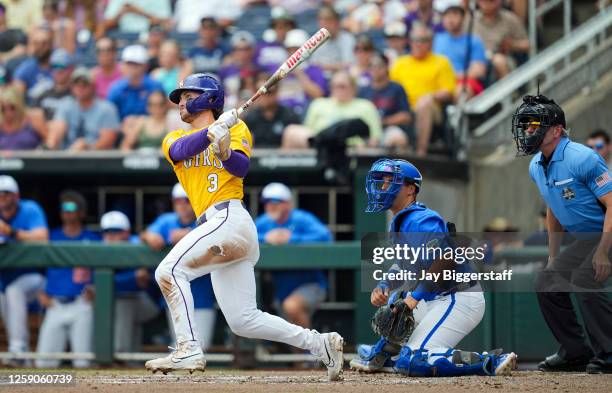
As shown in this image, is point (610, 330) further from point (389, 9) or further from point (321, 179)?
point (389, 9)

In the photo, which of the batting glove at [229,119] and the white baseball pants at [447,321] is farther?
the white baseball pants at [447,321]

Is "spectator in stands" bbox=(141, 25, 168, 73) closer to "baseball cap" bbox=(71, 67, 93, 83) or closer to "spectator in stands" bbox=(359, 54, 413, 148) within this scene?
"baseball cap" bbox=(71, 67, 93, 83)

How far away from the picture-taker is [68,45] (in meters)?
12.7

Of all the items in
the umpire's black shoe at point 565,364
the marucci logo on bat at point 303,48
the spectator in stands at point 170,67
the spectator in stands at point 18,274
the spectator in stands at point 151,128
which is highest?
the spectator in stands at point 170,67

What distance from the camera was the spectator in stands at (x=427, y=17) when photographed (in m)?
11.7

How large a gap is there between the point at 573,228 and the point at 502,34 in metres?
4.97

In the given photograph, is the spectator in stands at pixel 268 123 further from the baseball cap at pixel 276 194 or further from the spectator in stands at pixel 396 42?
the spectator in stands at pixel 396 42

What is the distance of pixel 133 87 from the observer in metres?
11.2

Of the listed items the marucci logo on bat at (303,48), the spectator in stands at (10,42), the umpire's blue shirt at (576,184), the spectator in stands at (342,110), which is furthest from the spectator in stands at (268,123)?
the umpire's blue shirt at (576,184)

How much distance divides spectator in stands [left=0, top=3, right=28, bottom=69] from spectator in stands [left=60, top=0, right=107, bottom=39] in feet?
2.16

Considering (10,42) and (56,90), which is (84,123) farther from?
(10,42)

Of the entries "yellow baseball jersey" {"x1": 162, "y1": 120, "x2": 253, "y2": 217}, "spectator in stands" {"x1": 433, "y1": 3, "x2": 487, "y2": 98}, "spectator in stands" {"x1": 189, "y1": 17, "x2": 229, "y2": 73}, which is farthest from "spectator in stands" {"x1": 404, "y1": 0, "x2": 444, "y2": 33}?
"yellow baseball jersey" {"x1": 162, "y1": 120, "x2": 253, "y2": 217}

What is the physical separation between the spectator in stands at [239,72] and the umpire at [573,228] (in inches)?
173

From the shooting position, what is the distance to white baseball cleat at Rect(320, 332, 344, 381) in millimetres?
6363
